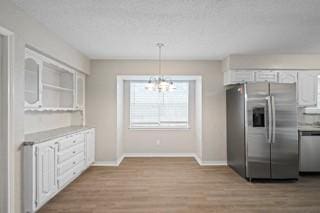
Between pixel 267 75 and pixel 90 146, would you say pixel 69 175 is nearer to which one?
pixel 90 146

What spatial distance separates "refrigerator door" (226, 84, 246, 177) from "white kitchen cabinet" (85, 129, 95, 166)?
3.11 meters

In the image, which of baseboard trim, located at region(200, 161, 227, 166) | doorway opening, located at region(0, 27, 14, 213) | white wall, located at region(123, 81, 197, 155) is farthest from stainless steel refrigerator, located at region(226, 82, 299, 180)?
doorway opening, located at region(0, 27, 14, 213)

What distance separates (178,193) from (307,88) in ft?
12.3

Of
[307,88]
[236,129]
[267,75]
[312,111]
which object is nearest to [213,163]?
[236,129]

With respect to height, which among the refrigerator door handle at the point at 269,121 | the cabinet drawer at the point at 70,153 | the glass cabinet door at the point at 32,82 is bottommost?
the cabinet drawer at the point at 70,153

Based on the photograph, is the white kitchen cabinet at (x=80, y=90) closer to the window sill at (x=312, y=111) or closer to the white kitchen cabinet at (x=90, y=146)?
the white kitchen cabinet at (x=90, y=146)

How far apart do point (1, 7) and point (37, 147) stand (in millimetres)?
1617

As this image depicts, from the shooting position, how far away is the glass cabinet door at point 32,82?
11.1 feet

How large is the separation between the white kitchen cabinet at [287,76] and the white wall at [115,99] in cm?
128

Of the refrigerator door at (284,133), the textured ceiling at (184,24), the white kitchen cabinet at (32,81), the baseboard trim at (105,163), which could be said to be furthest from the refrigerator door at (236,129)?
the white kitchen cabinet at (32,81)

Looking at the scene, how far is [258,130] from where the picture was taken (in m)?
4.58

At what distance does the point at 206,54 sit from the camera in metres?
5.25

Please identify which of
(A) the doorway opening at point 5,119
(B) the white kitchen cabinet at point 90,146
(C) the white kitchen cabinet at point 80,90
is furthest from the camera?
(C) the white kitchen cabinet at point 80,90

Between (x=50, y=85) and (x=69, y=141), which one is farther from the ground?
(x=50, y=85)
